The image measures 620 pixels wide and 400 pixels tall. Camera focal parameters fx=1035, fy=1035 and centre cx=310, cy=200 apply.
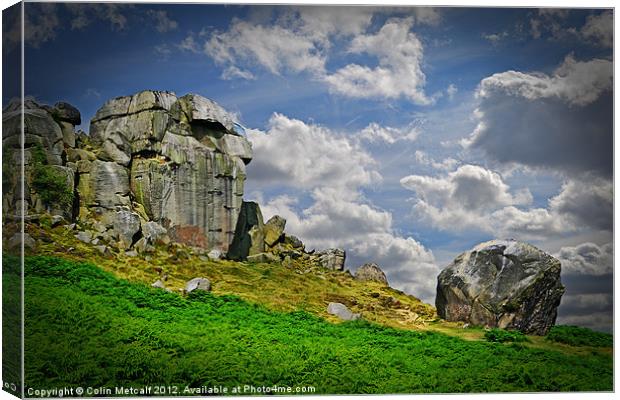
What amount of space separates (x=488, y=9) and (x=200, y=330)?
18.3ft

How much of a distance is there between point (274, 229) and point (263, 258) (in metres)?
0.47

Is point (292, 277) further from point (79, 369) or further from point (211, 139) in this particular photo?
point (79, 369)

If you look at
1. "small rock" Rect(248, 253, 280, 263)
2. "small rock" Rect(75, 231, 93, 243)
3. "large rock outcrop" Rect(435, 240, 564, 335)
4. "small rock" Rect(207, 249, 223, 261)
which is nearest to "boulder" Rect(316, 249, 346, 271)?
"small rock" Rect(248, 253, 280, 263)

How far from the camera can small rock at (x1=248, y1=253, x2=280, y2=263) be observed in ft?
51.3

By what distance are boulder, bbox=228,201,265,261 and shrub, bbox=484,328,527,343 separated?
12.7ft

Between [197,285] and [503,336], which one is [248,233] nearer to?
[197,285]

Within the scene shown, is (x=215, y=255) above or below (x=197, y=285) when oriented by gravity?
above

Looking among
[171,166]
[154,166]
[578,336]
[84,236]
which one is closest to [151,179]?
[154,166]

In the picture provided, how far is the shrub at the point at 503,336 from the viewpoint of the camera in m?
13.9

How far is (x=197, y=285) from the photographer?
13.6 m

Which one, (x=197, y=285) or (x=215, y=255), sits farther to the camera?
(x=215, y=255)

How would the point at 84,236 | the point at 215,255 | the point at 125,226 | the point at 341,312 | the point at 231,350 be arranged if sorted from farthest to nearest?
1. the point at 215,255
2. the point at 125,226
3. the point at 341,312
4. the point at 84,236
5. the point at 231,350

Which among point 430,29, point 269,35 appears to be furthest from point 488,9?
point 269,35

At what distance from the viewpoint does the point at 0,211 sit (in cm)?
1271
